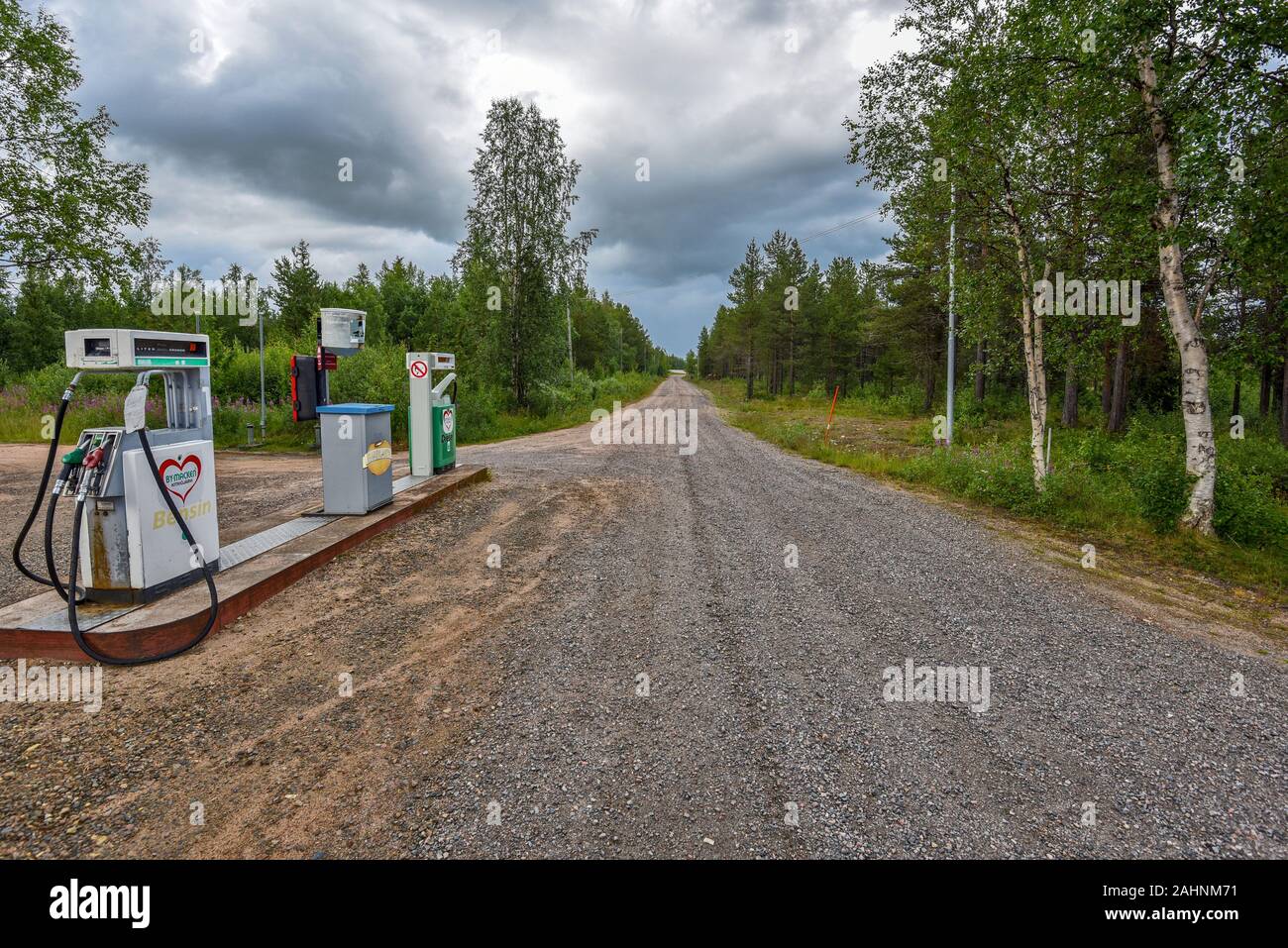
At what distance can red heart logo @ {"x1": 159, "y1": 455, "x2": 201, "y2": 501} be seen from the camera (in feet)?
15.7

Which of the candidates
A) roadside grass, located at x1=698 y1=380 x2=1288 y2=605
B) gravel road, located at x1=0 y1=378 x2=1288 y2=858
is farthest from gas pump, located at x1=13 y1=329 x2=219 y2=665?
roadside grass, located at x1=698 y1=380 x2=1288 y2=605

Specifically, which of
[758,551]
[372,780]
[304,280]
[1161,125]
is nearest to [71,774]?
[372,780]

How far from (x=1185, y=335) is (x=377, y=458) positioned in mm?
10844

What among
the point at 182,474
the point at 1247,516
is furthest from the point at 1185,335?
the point at 182,474

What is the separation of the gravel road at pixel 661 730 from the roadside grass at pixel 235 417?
12.1 meters

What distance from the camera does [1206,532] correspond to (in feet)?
26.2

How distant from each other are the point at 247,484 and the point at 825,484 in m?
10.6

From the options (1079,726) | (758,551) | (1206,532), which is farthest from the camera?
(1206,532)

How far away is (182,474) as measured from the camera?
4984 mm

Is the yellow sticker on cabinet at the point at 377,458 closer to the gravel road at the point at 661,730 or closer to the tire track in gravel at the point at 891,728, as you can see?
the gravel road at the point at 661,730

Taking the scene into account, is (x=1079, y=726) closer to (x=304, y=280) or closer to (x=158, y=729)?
(x=158, y=729)

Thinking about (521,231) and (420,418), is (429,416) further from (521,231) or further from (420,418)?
(521,231)
